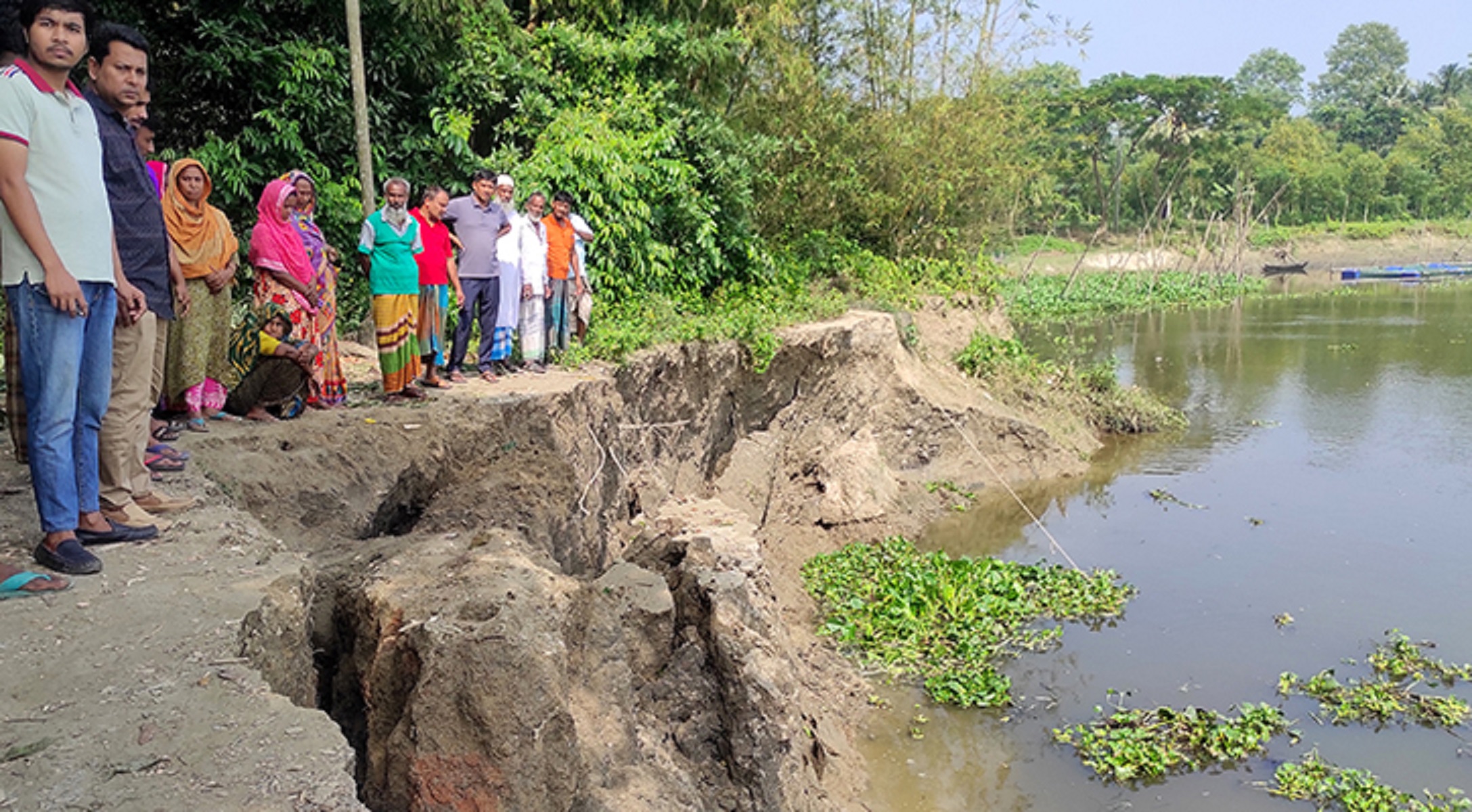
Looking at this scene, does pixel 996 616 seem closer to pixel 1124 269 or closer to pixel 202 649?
pixel 202 649

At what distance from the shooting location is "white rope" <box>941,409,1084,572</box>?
35.4ft

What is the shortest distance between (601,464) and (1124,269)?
109 feet

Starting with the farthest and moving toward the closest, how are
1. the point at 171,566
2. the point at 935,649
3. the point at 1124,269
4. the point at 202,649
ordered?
the point at 1124,269 < the point at 935,649 < the point at 171,566 < the point at 202,649

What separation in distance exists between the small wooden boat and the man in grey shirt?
43994 mm

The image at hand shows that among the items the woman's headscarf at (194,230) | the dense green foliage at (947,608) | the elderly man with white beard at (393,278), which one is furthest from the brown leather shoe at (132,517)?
the dense green foliage at (947,608)

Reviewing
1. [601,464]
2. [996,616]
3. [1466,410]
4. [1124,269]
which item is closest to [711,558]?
[601,464]

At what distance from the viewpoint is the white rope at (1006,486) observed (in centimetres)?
1080

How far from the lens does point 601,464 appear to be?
7.50 meters

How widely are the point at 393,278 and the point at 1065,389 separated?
1134 cm

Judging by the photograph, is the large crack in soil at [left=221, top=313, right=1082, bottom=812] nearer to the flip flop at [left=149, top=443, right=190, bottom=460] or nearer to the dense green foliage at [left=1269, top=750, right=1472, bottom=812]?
the flip flop at [left=149, top=443, right=190, bottom=460]

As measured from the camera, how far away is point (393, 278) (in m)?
6.81

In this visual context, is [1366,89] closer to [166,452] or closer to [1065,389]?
[1065,389]

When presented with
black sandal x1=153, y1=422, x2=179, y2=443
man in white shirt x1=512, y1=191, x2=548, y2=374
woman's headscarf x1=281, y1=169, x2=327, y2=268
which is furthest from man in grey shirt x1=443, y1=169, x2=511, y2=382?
black sandal x1=153, y1=422, x2=179, y2=443

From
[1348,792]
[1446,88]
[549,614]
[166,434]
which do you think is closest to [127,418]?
[166,434]
